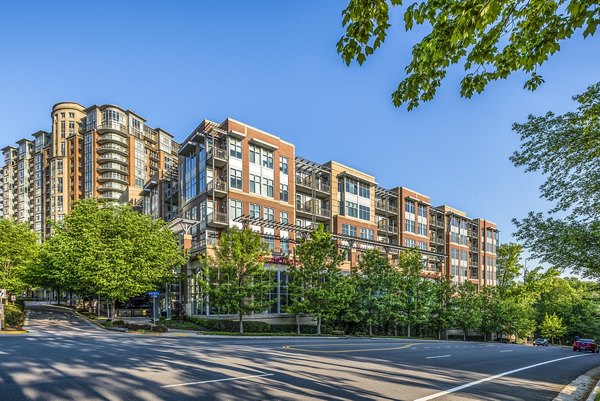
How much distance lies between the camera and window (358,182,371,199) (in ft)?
189

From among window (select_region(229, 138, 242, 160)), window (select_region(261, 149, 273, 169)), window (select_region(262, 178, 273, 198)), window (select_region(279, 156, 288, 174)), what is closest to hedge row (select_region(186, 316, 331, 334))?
window (select_region(262, 178, 273, 198))

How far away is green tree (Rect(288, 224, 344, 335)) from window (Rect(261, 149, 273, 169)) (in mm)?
12018

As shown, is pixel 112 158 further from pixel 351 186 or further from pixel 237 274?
pixel 237 274

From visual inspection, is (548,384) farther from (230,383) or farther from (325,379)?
(230,383)

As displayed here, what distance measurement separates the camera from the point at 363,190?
5841cm

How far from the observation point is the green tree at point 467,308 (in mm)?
49875

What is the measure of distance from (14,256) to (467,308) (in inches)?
2216

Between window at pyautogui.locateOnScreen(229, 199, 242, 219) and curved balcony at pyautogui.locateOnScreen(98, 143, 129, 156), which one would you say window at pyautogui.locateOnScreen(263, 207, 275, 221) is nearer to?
window at pyautogui.locateOnScreen(229, 199, 242, 219)

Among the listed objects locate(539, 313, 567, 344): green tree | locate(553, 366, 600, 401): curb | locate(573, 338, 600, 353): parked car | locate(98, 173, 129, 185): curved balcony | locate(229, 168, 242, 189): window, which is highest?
locate(98, 173, 129, 185): curved balcony

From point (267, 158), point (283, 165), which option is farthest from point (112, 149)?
point (267, 158)

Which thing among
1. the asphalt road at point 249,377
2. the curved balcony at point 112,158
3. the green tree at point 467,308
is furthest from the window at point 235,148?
the curved balcony at point 112,158

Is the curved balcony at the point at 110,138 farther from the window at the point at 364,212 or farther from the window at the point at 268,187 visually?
the window at the point at 364,212

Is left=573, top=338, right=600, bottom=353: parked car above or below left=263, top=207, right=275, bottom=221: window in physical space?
below

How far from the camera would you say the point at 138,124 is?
10894 cm
